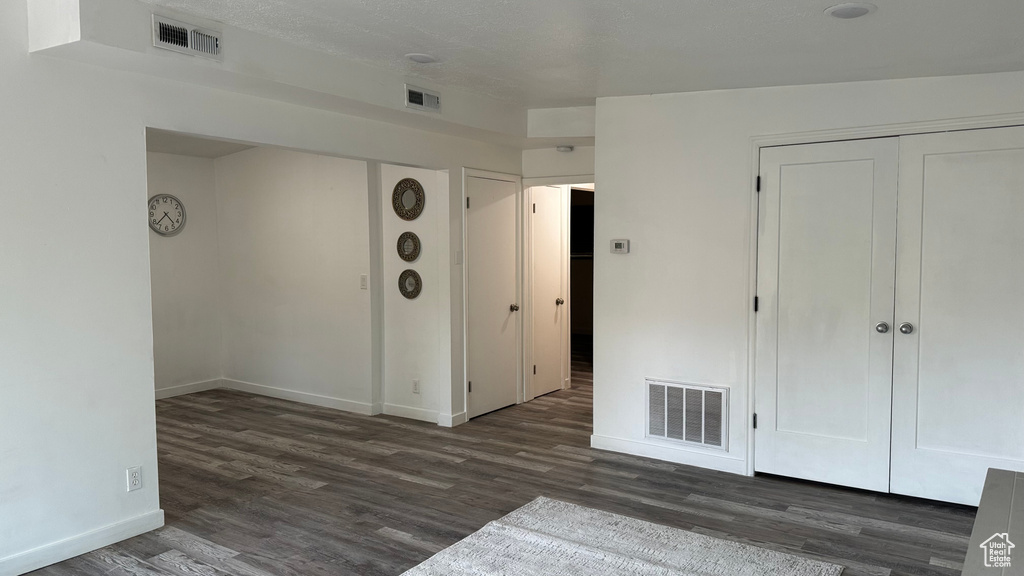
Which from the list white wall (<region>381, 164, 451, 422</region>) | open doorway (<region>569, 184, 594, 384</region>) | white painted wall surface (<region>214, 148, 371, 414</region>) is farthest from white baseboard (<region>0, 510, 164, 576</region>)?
open doorway (<region>569, 184, 594, 384</region>)

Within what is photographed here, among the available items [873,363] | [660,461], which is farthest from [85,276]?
[873,363]

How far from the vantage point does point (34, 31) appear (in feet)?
9.88

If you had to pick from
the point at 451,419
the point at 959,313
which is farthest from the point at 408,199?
the point at 959,313

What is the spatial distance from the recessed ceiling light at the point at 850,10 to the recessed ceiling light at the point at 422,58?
2.01m

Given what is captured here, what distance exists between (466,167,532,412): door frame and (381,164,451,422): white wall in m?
0.17

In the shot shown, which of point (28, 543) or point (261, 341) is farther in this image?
point (261, 341)

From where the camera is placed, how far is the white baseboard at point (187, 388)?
679 centimetres

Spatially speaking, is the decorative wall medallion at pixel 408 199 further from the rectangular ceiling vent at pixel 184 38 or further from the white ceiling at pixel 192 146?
the rectangular ceiling vent at pixel 184 38

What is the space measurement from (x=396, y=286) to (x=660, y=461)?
2.65m

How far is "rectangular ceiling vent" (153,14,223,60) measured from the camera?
3104 mm

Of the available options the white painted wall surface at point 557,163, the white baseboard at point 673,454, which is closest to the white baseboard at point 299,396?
the white baseboard at point 673,454

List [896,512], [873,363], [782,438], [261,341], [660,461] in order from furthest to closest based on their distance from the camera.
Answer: [261,341] < [660,461] < [782,438] < [873,363] < [896,512]

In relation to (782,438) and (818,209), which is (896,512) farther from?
(818,209)

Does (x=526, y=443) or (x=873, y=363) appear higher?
(x=873, y=363)
